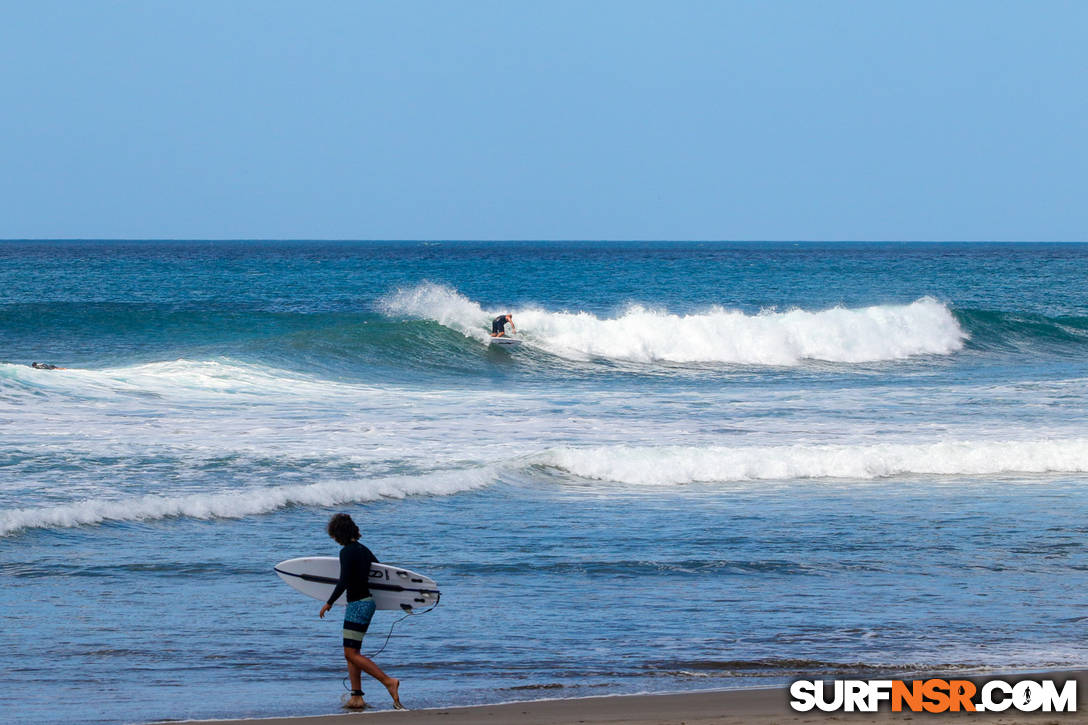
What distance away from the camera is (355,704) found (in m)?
6.12

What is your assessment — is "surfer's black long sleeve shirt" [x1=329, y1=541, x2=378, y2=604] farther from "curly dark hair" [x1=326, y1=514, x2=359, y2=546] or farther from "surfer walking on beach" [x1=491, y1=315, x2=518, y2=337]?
"surfer walking on beach" [x1=491, y1=315, x2=518, y2=337]

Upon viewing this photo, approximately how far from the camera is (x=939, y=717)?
A: 5746mm

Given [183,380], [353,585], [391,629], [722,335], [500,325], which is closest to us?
[353,585]

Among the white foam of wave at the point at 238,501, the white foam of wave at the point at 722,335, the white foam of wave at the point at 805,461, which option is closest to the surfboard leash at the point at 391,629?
the white foam of wave at the point at 238,501

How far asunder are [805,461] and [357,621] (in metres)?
8.33

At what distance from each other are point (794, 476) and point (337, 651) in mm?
7517

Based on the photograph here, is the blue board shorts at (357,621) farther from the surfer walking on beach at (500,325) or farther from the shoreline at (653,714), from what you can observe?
the surfer walking on beach at (500,325)

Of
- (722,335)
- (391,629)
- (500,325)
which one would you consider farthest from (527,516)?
(722,335)

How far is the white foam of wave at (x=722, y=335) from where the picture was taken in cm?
2805

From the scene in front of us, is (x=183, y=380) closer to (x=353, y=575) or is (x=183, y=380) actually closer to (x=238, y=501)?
(x=238, y=501)

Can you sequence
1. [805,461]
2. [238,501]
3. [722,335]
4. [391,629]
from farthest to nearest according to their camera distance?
[722,335]
[805,461]
[238,501]
[391,629]

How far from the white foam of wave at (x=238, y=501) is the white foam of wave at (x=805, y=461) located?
1.58 meters

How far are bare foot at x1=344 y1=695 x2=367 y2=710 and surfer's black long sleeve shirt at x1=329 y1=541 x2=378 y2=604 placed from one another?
585 millimetres

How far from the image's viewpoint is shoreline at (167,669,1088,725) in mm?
5723
